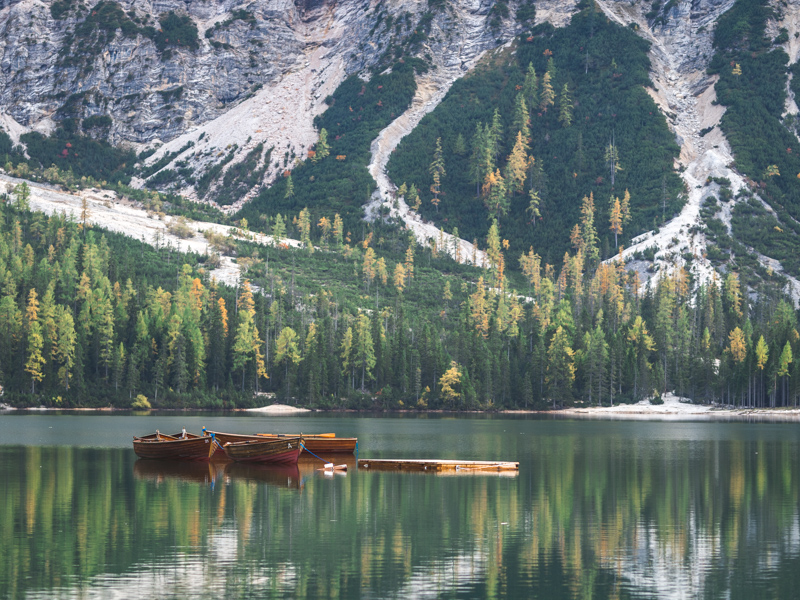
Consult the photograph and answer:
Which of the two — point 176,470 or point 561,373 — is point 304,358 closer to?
point 561,373

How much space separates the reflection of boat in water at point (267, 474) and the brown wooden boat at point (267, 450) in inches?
19.1

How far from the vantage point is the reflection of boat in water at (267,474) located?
60.3 metres

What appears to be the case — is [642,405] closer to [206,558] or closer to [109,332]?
[109,332]

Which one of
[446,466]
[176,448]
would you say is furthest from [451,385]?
[446,466]

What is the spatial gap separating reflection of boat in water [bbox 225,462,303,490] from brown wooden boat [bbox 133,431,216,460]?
6.88 ft

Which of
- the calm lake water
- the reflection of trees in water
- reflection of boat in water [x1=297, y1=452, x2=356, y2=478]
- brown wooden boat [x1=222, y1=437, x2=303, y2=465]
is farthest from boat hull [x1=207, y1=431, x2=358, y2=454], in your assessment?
the reflection of trees in water

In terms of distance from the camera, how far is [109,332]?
159250mm

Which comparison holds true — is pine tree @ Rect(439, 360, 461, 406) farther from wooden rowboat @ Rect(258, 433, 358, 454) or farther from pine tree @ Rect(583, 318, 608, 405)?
wooden rowboat @ Rect(258, 433, 358, 454)

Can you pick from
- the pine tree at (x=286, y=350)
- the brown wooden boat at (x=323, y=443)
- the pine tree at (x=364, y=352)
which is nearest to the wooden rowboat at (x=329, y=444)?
the brown wooden boat at (x=323, y=443)

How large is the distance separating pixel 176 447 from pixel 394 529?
3211cm

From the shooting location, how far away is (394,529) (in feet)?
140

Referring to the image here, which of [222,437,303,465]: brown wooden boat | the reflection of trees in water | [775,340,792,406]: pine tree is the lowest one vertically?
the reflection of trees in water

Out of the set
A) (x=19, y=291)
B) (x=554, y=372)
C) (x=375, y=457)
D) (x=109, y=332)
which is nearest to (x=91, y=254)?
(x=19, y=291)

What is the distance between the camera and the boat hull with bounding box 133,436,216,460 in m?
70.4
